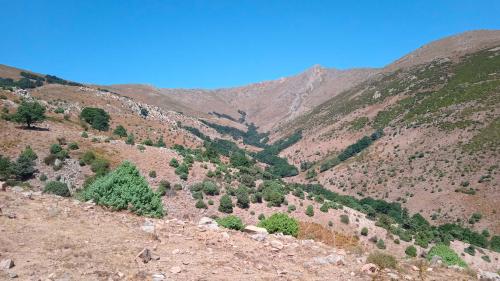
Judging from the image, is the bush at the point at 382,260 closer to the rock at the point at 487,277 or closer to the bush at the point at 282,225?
the rock at the point at 487,277

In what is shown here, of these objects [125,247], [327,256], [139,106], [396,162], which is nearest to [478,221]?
[396,162]

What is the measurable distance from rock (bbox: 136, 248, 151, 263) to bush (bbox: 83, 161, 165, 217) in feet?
16.4

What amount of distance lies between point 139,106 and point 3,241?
107543mm

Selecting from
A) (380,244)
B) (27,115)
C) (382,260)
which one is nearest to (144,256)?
(382,260)

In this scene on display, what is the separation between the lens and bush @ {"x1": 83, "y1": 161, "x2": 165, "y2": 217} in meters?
14.3

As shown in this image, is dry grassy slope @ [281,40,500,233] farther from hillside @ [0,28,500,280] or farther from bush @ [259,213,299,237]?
bush @ [259,213,299,237]

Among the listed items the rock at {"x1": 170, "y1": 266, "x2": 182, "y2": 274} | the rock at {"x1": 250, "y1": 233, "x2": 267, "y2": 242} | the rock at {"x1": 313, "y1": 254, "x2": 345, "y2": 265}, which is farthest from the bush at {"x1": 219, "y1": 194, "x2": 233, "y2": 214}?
the rock at {"x1": 170, "y1": 266, "x2": 182, "y2": 274}

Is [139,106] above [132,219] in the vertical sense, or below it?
above

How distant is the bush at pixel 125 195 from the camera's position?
1434 cm

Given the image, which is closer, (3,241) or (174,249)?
(3,241)

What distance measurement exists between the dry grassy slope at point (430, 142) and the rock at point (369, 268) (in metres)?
52.2

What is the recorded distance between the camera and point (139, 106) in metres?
113

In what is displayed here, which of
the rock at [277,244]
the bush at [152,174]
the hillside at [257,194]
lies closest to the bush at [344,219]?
the hillside at [257,194]

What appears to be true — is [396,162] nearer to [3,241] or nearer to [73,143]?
[73,143]
